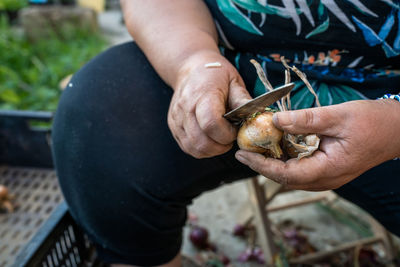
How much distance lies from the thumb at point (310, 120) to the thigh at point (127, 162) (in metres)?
0.25

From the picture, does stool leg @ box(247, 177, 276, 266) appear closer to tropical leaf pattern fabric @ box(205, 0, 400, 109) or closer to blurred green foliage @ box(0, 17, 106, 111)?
tropical leaf pattern fabric @ box(205, 0, 400, 109)

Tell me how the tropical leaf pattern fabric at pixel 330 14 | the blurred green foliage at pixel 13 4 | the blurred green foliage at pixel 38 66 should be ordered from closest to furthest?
the tropical leaf pattern fabric at pixel 330 14, the blurred green foliage at pixel 38 66, the blurred green foliage at pixel 13 4

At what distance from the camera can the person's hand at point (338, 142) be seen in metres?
0.58

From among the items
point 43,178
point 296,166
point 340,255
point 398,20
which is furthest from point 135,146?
point 340,255

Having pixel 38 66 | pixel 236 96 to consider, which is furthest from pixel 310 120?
pixel 38 66

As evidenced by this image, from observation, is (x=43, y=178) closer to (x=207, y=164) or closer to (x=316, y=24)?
(x=207, y=164)

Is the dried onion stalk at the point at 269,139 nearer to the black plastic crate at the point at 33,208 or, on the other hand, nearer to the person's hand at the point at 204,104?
the person's hand at the point at 204,104

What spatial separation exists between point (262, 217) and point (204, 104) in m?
1.02

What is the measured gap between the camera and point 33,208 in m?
1.52

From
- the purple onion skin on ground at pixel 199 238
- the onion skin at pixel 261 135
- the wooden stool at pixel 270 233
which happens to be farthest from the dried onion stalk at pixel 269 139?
the purple onion skin on ground at pixel 199 238

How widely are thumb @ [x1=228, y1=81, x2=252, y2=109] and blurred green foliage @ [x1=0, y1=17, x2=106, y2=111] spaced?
2118mm

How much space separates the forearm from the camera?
79cm

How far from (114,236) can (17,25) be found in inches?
206

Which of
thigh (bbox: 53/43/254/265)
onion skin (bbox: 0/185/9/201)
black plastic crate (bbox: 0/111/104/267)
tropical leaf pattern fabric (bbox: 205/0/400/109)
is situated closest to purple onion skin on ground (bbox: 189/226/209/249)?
black plastic crate (bbox: 0/111/104/267)
